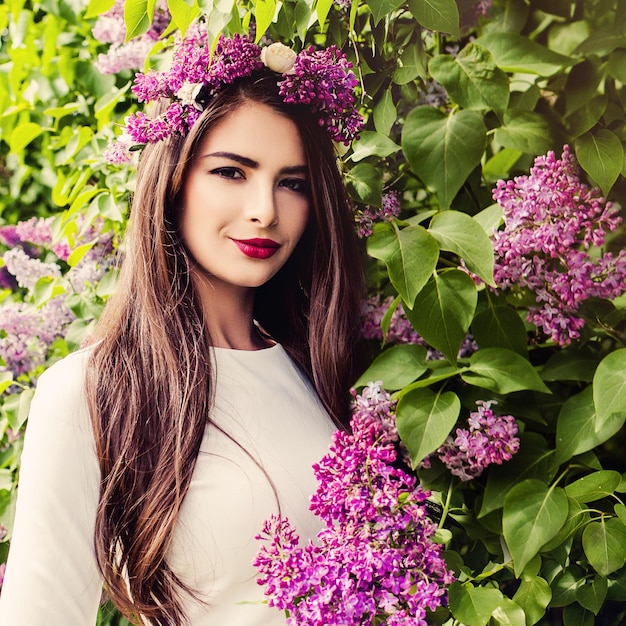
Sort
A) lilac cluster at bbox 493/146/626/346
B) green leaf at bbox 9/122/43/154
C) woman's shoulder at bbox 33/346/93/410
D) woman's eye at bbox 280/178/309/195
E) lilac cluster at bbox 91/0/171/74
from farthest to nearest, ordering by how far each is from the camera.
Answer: green leaf at bbox 9/122/43/154, lilac cluster at bbox 91/0/171/74, woman's eye at bbox 280/178/309/195, woman's shoulder at bbox 33/346/93/410, lilac cluster at bbox 493/146/626/346

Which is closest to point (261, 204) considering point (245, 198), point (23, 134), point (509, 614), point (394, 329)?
point (245, 198)

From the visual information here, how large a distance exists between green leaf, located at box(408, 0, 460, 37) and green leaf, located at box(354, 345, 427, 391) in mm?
416

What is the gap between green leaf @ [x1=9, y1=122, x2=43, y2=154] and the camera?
180 centimetres

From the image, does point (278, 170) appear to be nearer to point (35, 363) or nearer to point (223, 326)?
point (223, 326)

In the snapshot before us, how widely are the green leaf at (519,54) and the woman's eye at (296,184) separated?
32 cm

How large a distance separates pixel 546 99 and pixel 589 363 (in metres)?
0.38

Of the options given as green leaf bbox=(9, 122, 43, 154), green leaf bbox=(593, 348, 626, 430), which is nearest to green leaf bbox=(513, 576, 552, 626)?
green leaf bbox=(593, 348, 626, 430)

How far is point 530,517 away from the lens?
3.35 feet

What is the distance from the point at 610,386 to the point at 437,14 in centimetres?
51

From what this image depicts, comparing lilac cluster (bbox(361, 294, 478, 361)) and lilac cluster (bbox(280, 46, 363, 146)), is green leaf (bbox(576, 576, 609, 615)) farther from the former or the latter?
lilac cluster (bbox(280, 46, 363, 146))

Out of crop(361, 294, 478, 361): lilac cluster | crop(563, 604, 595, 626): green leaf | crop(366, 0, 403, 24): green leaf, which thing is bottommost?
crop(563, 604, 595, 626): green leaf

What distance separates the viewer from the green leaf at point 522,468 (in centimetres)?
110

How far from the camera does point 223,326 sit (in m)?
1.29

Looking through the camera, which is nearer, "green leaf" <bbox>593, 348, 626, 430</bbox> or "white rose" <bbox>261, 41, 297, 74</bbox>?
"green leaf" <bbox>593, 348, 626, 430</bbox>
